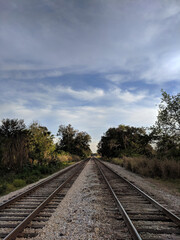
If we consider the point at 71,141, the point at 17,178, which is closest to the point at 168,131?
the point at 17,178

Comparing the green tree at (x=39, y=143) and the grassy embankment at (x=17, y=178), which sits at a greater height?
the green tree at (x=39, y=143)

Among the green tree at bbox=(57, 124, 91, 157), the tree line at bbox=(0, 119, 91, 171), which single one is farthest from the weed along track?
the green tree at bbox=(57, 124, 91, 157)

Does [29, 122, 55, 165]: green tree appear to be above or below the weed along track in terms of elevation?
above

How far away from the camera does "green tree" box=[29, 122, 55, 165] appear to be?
20.0 meters

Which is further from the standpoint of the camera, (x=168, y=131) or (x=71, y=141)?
(x=71, y=141)

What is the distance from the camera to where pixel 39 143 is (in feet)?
67.4

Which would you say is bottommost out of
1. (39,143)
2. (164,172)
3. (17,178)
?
(17,178)

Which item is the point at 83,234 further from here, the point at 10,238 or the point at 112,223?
the point at 10,238

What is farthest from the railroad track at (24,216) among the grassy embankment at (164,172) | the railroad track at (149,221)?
the grassy embankment at (164,172)

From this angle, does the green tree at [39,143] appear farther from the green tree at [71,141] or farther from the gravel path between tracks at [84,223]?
the green tree at [71,141]

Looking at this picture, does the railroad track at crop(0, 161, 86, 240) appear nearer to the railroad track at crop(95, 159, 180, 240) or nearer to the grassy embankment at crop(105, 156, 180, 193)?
the railroad track at crop(95, 159, 180, 240)

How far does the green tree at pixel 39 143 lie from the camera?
65.6 ft

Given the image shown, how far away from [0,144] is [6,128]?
33.1 m

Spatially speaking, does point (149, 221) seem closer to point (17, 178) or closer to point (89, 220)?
point (89, 220)
